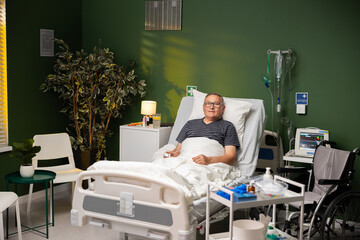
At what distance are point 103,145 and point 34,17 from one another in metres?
1.51

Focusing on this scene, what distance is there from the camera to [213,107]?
3557 mm

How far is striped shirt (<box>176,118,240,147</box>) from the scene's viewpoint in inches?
136

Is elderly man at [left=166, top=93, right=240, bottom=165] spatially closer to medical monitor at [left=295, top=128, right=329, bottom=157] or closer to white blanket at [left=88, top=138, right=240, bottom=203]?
white blanket at [left=88, top=138, right=240, bottom=203]

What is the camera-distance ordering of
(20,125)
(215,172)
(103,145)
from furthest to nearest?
(103,145), (20,125), (215,172)

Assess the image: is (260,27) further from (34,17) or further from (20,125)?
(20,125)

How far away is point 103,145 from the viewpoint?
4.61 metres

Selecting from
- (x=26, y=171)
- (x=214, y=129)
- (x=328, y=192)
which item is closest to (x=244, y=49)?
(x=214, y=129)

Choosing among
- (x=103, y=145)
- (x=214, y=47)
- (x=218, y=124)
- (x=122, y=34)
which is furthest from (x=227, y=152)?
(x=122, y=34)

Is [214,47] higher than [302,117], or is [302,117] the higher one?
[214,47]

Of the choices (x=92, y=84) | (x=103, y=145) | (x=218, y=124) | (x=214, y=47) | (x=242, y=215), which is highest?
(x=214, y=47)

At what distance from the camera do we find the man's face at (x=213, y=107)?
11.7 feet

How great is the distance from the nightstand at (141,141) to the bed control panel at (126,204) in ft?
5.25

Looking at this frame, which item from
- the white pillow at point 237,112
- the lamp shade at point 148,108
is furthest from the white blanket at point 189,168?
the lamp shade at point 148,108

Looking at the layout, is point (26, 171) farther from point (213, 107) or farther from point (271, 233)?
point (271, 233)
